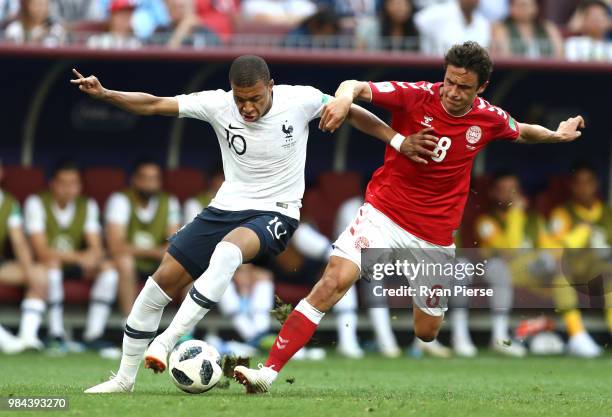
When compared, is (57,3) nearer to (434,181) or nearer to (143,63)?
(143,63)

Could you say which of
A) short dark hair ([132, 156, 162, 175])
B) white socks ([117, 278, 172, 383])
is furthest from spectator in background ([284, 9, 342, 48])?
white socks ([117, 278, 172, 383])

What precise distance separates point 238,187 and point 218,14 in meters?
6.35

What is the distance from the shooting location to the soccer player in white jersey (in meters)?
7.55

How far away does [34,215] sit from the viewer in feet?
41.6

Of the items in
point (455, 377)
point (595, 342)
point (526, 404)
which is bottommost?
point (595, 342)

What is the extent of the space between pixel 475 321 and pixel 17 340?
15.3ft

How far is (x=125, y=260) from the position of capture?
1265 centimetres

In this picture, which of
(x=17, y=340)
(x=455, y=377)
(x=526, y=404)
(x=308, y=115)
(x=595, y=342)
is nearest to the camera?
(x=526, y=404)

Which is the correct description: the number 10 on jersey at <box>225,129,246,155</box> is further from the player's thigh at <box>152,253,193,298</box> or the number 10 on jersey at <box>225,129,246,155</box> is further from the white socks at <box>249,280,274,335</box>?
the white socks at <box>249,280,274,335</box>

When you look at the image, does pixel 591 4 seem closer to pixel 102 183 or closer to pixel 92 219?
pixel 102 183

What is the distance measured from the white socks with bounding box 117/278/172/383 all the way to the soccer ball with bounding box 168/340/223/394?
0.21 m

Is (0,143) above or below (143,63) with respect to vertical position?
below

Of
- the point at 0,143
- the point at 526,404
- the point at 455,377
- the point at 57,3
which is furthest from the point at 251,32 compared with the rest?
the point at 526,404

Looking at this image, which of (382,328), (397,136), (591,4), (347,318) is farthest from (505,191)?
(397,136)
